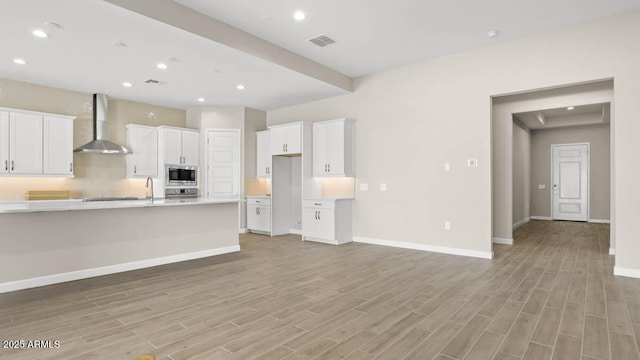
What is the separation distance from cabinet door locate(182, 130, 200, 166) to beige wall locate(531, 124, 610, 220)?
9801 millimetres

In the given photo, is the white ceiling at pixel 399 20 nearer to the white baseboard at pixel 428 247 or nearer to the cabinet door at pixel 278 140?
the cabinet door at pixel 278 140

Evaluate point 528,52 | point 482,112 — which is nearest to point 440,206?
point 482,112

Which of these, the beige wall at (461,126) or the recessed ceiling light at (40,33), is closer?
the recessed ceiling light at (40,33)

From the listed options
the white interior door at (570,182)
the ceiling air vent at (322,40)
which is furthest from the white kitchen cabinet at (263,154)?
the white interior door at (570,182)

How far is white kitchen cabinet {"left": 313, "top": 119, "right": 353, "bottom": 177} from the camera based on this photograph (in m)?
6.57

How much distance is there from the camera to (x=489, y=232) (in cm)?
514

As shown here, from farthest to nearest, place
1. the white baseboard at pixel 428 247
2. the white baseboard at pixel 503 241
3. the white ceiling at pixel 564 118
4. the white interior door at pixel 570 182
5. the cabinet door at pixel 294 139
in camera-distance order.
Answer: the white interior door at pixel 570 182
the white ceiling at pixel 564 118
the cabinet door at pixel 294 139
the white baseboard at pixel 503 241
the white baseboard at pixel 428 247

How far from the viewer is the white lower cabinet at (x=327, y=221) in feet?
20.8

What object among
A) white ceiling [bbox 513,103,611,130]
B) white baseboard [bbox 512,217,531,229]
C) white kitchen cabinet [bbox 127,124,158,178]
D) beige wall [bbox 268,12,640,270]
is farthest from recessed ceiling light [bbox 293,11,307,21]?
white baseboard [bbox 512,217,531,229]

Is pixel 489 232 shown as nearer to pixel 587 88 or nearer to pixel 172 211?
pixel 587 88

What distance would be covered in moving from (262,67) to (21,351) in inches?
169

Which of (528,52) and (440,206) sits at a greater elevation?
(528,52)

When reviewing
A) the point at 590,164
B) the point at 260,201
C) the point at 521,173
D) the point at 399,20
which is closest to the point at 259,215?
the point at 260,201

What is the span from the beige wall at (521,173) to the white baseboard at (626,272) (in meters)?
4.54
